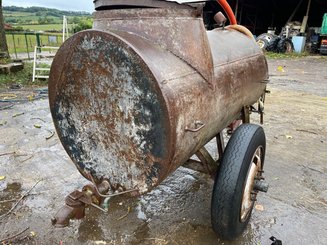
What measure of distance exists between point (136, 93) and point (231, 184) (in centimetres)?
86

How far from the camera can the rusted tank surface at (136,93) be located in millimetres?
1554

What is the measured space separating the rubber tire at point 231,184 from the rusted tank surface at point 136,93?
8.9 inches

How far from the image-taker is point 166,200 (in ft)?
9.29

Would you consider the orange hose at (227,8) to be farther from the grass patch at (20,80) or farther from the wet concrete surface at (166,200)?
the grass patch at (20,80)

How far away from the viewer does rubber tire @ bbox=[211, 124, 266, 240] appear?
1952 millimetres

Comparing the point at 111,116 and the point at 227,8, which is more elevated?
the point at 227,8

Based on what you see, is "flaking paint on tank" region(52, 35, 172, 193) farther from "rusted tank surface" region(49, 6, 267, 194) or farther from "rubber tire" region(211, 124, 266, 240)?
"rubber tire" region(211, 124, 266, 240)

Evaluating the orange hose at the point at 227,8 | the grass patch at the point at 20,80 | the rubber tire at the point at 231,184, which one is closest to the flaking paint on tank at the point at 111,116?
the rubber tire at the point at 231,184

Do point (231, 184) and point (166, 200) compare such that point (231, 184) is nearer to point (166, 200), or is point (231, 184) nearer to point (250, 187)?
point (250, 187)

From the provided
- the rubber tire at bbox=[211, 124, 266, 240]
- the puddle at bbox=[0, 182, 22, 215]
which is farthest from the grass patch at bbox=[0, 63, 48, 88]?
the rubber tire at bbox=[211, 124, 266, 240]

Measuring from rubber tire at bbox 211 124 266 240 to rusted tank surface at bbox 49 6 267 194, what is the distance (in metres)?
0.23

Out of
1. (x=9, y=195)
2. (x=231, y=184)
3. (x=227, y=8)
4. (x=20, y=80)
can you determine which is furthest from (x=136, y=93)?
(x=20, y=80)

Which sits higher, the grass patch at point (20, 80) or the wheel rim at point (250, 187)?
the wheel rim at point (250, 187)

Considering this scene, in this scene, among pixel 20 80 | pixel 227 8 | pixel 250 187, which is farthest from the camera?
pixel 20 80
